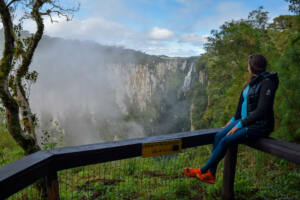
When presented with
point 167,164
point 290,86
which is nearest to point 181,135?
point 167,164

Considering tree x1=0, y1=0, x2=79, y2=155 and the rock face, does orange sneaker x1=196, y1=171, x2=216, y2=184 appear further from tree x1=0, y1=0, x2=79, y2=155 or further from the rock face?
the rock face

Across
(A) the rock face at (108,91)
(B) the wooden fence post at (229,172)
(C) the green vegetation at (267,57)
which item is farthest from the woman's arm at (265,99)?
(A) the rock face at (108,91)

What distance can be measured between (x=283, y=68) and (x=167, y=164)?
333 cm

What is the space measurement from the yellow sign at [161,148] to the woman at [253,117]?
32cm

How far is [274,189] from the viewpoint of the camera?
7.95 feet

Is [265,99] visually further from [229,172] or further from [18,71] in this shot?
[18,71]

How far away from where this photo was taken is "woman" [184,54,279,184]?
5.98ft

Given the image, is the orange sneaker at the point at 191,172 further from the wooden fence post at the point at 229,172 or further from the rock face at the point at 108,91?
the rock face at the point at 108,91

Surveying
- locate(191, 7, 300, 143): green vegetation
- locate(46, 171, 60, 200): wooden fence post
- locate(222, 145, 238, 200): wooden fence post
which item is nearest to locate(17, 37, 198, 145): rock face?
locate(191, 7, 300, 143): green vegetation

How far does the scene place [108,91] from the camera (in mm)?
91438

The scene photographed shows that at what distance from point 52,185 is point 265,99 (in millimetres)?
1792

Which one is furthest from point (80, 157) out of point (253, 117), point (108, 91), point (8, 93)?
point (108, 91)

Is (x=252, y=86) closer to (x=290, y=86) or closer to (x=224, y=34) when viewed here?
(x=290, y=86)

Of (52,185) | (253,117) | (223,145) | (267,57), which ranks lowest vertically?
(52,185)
